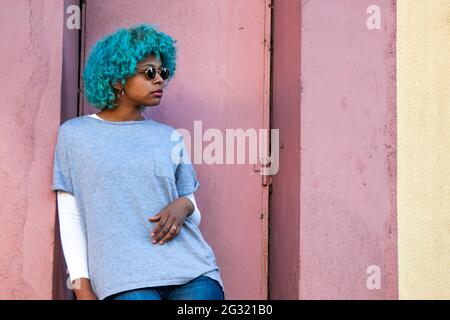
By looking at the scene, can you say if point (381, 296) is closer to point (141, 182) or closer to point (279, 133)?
point (279, 133)

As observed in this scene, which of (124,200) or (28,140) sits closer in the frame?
(124,200)

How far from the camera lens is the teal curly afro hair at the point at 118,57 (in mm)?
3613

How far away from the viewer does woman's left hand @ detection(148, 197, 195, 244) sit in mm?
3357

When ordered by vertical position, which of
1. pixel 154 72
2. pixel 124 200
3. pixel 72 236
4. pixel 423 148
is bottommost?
pixel 72 236

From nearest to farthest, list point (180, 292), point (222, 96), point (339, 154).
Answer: point (180, 292) → point (339, 154) → point (222, 96)

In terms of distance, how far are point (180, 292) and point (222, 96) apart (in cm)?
139

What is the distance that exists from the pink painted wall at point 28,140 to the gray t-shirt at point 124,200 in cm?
17

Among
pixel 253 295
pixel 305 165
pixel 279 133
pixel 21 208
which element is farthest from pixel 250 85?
pixel 21 208

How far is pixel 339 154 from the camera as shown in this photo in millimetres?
3930

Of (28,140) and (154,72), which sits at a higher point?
(154,72)

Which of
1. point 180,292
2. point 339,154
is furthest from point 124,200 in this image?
point 339,154

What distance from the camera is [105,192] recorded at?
338 cm

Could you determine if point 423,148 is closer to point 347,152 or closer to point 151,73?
point 347,152
